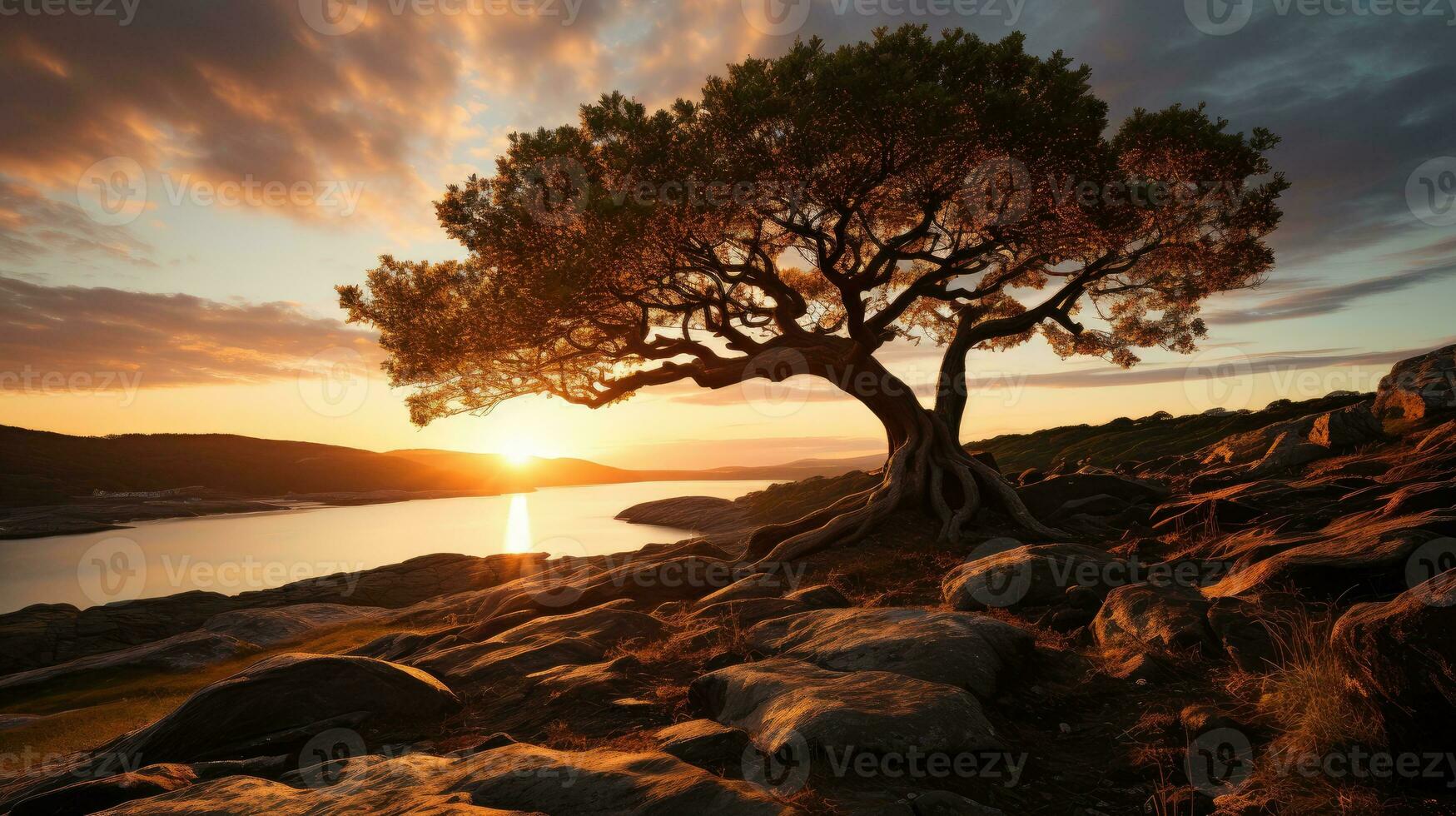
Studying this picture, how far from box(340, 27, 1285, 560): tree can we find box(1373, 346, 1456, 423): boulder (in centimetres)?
602

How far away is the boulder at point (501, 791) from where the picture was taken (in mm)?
4938

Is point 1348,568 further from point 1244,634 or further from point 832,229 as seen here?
point 832,229

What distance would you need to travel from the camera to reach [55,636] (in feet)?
89.0

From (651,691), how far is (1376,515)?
11.6 metres

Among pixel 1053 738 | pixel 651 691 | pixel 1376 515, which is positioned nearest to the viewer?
pixel 1053 738

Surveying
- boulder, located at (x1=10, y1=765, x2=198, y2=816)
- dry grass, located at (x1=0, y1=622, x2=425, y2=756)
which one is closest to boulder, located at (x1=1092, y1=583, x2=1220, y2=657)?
boulder, located at (x1=10, y1=765, x2=198, y2=816)

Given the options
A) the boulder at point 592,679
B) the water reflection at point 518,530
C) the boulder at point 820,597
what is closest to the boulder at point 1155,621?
the boulder at point 820,597

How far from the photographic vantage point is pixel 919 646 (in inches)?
314

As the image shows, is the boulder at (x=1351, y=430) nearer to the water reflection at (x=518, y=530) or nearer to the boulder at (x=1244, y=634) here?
the boulder at (x=1244, y=634)

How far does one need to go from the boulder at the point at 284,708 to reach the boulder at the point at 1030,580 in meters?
8.62

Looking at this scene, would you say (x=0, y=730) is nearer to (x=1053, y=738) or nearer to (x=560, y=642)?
(x=560, y=642)

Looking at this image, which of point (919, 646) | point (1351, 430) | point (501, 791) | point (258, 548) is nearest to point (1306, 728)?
point (919, 646)

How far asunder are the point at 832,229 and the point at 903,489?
877 cm

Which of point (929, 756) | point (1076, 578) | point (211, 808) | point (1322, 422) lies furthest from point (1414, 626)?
point (1322, 422)
